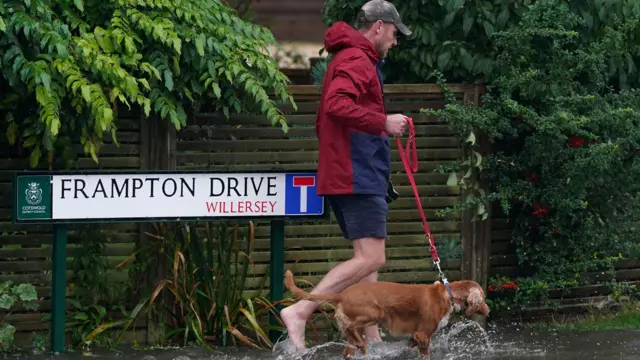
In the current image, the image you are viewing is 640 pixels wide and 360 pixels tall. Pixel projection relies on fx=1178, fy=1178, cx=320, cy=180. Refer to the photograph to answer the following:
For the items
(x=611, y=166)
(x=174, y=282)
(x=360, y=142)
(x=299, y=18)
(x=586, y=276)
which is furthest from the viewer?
(x=299, y=18)

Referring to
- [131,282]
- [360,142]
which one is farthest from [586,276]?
[131,282]

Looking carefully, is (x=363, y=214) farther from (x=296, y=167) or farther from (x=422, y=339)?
(x=296, y=167)

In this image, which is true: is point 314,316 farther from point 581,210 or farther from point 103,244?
point 581,210

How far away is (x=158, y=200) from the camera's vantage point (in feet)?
22.0

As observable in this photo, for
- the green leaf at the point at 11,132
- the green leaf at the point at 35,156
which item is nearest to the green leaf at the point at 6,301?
the green leaf at the point at 35,156

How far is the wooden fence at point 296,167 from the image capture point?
6840 millimetres

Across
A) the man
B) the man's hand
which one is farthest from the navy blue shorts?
the man's hand

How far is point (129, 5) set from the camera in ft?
21.7

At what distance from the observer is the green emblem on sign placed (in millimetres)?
6473

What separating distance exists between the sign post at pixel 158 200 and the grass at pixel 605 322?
5.98 feet

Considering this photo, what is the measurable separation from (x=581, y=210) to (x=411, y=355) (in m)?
1.62

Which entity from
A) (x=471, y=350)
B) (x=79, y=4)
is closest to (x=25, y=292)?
(x=79, y=4)

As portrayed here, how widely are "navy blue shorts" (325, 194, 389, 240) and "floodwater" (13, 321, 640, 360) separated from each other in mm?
673

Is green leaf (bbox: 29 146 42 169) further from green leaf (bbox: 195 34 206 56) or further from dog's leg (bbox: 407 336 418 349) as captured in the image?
dog's leg (bbox: 407 336 418 349)
